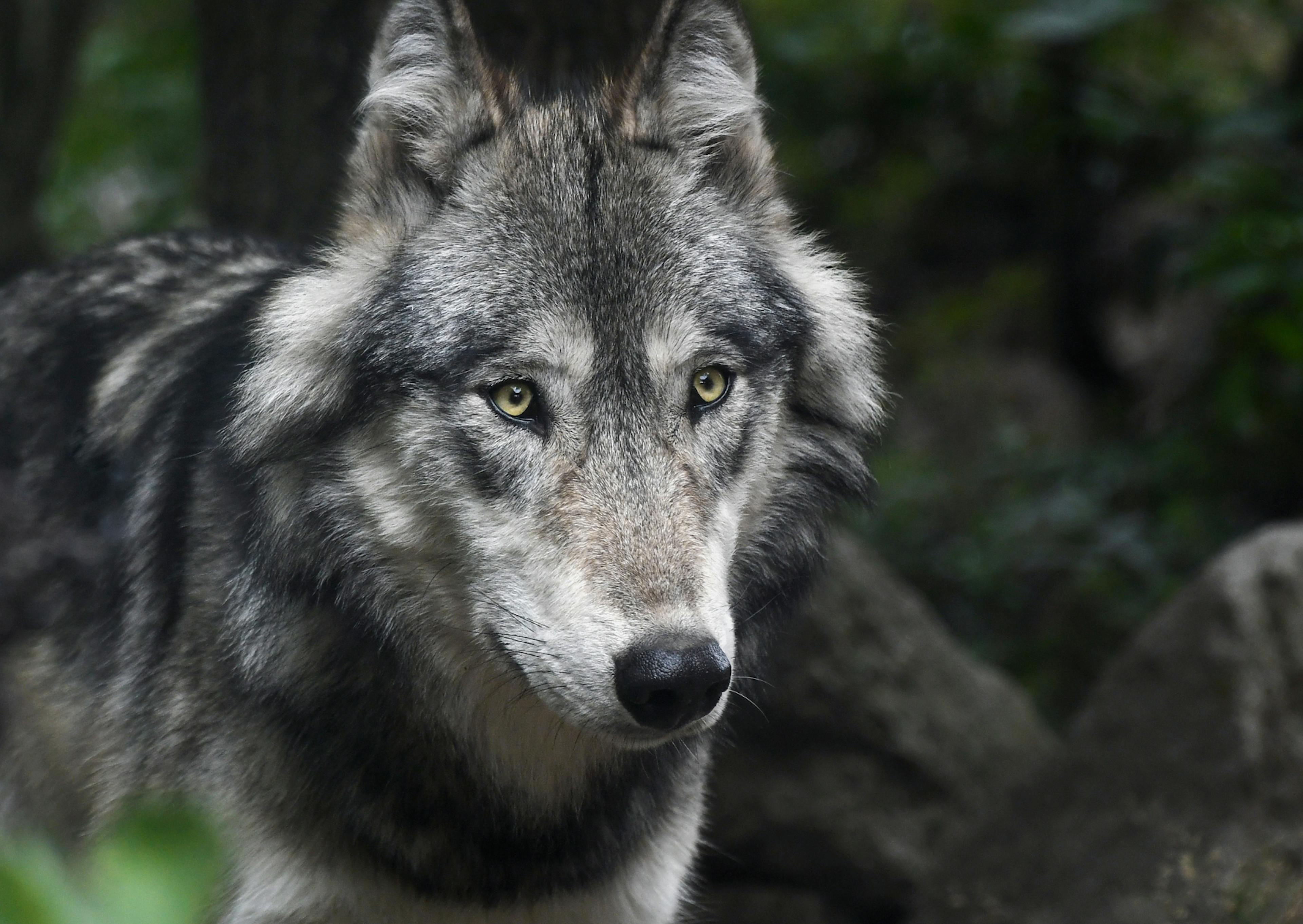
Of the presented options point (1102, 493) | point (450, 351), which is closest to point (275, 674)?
point (450, 351)

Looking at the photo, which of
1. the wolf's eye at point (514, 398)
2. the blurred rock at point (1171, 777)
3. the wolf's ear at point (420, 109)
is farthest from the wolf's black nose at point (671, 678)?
the blurred rock at point (1171, 777)

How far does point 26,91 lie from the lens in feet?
Result: 22.0

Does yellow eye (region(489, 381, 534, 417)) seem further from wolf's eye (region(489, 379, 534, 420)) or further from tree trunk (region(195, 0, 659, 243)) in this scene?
tree trunk (region(195, 0, 659, 243))

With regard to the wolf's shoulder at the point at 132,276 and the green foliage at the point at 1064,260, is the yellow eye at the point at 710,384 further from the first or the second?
the green foliage at the point at 1064,260

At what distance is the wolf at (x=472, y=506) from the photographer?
267 centimetres

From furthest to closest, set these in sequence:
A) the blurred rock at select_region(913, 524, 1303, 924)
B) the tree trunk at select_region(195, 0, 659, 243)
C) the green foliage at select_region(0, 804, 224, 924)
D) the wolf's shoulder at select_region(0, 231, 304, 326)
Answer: the tree trunk at select_region(195, 0, 659, 243)
the blurred rock at select_region(913, 524, 1303, 924)
the wolf's shoulder at select_region(0, 231, 304, 326)
the green foliage at select_region(0, 804, 224, 924)

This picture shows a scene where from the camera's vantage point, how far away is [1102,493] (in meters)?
6.39

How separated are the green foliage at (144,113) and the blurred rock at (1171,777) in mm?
4880

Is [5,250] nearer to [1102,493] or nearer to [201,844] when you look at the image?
[1102,493]

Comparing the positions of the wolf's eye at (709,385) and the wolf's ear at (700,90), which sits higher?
the wolf's ear at (700,90)

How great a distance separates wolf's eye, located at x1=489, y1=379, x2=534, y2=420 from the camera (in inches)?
107

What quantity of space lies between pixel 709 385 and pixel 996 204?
21.7 feet

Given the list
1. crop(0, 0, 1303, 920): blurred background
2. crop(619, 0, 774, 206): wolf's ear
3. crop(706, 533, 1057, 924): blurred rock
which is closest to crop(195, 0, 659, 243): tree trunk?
crop(0, 0, 1303, 920): blurred background

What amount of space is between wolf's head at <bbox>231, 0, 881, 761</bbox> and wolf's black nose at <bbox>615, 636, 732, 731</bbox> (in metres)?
0.01
